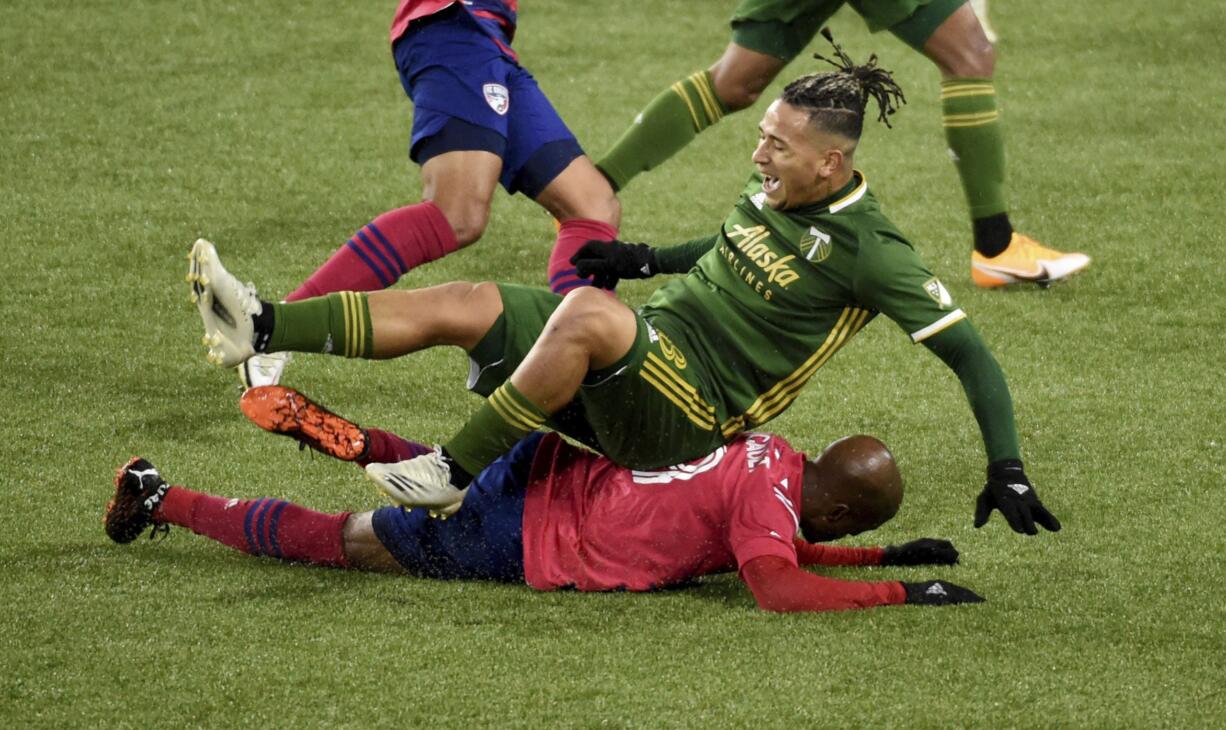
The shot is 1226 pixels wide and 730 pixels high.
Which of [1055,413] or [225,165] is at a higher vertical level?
[225,165]

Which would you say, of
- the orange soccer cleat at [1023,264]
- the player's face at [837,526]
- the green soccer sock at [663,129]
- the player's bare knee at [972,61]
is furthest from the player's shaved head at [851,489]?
the orange soccer cleat at [1023,264]

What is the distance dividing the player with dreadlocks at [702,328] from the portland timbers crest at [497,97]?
88cm

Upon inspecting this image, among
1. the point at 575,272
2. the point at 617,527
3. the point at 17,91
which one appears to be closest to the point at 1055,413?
the point at 575,272

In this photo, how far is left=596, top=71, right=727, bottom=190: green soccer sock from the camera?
497 centimetres

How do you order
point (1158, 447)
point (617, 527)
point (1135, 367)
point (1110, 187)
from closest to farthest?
point (617, 527) → point (1158, 447) → point (1135, 367) → point (1110, 187)

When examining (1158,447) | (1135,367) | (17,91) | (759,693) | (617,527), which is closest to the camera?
(759,693)

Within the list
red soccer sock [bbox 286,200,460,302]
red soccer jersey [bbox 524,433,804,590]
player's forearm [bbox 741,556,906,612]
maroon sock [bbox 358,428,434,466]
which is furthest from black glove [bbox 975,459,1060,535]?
red soccer sock [bbox 286,200,460,302]

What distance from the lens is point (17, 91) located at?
7.46m

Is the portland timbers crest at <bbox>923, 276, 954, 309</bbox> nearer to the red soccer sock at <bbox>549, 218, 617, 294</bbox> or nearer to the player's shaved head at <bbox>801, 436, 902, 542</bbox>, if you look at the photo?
the player's shaved head at <bbox>801, 436, 902, 542</bbox>

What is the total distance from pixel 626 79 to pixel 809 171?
4.15 meters

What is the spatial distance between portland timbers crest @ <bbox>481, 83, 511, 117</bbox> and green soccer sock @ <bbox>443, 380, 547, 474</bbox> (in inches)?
48.0

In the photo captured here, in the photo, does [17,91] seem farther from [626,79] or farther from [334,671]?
[334,671]

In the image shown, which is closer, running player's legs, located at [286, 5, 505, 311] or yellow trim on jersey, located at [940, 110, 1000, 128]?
running player's legs, located at [286, 5, 505, 311]

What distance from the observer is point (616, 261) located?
163 inches
